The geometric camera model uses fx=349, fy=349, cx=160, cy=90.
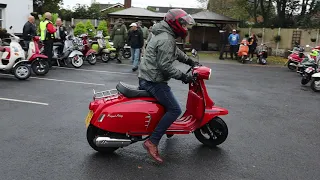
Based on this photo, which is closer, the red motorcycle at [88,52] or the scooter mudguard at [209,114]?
the scooter mudguard at [209,114]

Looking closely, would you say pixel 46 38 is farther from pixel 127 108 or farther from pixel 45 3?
pixel 45 3

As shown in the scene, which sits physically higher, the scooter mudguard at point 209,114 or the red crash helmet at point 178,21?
the red crash helmet at point 178,21

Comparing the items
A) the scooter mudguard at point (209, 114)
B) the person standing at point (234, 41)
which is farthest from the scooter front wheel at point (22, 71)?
the person standing at point (234, 41)

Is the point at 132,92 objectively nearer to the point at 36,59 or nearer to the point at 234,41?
the point at 36,59

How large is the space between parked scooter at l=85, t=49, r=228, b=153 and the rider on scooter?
128 millimetres

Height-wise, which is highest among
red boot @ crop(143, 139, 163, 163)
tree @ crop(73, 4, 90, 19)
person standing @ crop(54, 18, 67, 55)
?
tree @ crop(73, 4, 90, 19)

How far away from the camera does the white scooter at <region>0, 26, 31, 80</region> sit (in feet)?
32.9

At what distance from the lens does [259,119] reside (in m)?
6.91

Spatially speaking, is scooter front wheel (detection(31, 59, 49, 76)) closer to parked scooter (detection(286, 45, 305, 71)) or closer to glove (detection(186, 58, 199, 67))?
glove (detection(186, 58, 199, 67))

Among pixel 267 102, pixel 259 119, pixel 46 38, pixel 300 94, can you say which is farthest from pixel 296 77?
pixel 46 38

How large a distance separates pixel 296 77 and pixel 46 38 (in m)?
9.73

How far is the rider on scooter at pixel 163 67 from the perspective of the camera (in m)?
4.19

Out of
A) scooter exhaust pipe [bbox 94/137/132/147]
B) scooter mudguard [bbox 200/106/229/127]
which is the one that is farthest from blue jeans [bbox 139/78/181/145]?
scooter mudguard [bbox 200/106/229/127]

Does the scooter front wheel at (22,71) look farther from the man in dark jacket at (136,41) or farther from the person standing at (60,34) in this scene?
the man in dark jacket at (136,41)
